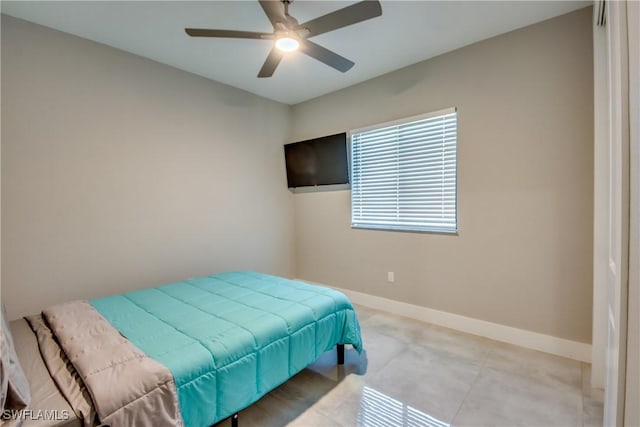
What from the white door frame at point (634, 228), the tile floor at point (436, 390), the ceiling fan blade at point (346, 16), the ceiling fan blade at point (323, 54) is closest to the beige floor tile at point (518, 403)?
the tile floor at point (436, 390)

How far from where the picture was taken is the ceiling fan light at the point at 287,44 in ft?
6.40

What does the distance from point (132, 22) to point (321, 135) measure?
2.27 metres

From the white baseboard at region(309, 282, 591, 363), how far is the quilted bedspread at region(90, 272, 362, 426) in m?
1.16

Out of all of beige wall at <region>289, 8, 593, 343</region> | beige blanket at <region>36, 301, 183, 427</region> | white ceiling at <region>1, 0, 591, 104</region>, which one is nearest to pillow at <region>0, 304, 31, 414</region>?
beige blanket at <region>36, 301, 183, 427</region>

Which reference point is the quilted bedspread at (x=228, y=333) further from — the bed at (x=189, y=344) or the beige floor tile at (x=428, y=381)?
the beige floor tile at (x=428, y=381)

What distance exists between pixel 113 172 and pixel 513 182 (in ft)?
11.7

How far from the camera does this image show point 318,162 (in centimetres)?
386

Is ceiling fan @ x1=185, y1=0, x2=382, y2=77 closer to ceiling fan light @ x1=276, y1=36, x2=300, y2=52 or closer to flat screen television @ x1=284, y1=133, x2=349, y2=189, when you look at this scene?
ceiling fan light @ x1=276, y1=36, x2=300, y2=52

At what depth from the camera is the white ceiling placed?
216 centimetres

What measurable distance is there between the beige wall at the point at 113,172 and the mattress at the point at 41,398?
3.57ft

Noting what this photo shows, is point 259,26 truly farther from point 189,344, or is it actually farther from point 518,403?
point 518,403

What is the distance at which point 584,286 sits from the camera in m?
2.27

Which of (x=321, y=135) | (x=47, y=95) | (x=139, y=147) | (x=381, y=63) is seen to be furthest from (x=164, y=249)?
(x=381, y=63)

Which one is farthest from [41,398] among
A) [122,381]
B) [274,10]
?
[274,10]
